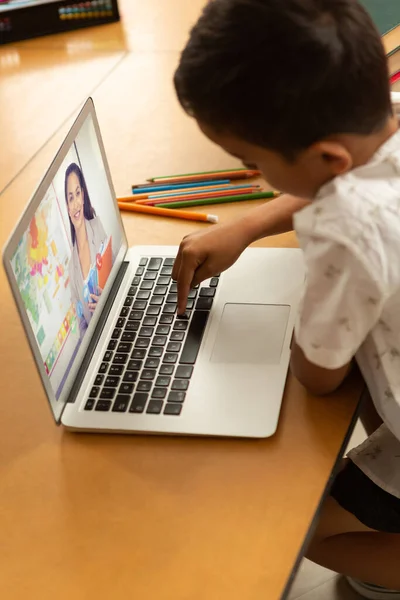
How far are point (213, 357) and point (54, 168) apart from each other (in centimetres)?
26

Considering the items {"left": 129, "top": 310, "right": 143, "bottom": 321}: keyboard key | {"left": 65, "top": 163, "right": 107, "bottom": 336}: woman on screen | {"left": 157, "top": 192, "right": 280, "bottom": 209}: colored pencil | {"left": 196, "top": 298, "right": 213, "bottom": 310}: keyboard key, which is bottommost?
{"left": 196, "top": 298, "right": 213, "bottom": 310}: keyboard key

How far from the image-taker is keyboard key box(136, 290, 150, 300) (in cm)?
92

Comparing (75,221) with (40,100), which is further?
(40,100)

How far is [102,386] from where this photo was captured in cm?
80

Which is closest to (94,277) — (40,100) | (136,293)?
(136,293)

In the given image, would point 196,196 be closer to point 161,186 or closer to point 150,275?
point 161,186

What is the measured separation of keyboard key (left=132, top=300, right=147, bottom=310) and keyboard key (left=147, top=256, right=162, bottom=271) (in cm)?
7

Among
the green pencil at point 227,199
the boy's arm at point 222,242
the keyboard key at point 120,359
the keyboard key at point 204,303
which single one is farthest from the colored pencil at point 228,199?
the keyboard key at point 120,359

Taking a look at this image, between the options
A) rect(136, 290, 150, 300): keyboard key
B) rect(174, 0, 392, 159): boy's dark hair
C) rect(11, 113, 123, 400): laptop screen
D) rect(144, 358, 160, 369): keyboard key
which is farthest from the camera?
rect(136, 290, 150, 300): keyboard key

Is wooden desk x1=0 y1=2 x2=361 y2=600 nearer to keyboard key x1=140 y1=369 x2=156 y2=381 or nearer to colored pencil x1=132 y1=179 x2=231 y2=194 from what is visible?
keyboard key x1=140 y1=369 x2=156 y2=381

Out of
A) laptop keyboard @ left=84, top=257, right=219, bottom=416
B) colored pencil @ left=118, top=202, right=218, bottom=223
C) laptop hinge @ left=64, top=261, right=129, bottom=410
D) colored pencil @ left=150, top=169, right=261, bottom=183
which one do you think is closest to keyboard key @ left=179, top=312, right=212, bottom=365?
laptop keyboard @ left=84, top=257, right=219, bottom=416

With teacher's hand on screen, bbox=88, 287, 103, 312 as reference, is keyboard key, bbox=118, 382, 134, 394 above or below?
below

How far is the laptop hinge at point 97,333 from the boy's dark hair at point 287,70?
32 cm

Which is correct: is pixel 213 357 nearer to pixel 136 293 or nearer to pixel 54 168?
pixel 136 293
